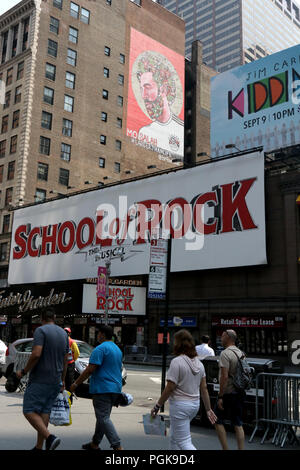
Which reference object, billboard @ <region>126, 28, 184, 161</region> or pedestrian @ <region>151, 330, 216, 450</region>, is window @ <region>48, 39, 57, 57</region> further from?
pedestrian @ <region>151, 330, 216, 450</region>

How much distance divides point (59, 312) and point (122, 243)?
869 cm

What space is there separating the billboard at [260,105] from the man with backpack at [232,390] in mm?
40324

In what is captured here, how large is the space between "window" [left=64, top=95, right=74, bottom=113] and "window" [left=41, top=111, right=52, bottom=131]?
2.91 metres

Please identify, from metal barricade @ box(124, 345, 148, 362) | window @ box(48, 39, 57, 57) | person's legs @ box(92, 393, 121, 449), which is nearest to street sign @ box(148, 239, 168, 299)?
person's legs @ box(92, 393, 121, 449)

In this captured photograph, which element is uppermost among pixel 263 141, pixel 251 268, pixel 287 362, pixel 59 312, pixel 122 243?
pixel 263 141

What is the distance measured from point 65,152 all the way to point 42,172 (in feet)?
14.9

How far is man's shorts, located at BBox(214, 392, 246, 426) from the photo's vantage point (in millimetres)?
7609

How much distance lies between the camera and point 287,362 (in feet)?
109

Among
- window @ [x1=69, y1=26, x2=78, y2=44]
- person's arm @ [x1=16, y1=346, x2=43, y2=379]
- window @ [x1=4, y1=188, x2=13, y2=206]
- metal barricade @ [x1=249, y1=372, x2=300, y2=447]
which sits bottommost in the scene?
metal barricade @ [x1=249, y1=372, x2=300, y2=447]

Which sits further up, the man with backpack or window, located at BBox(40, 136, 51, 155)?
window, located at BBox(40, 136, 51, 155)

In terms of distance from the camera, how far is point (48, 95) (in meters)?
60.7

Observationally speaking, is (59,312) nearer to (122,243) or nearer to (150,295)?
(122,243)

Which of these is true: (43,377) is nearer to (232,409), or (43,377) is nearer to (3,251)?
(232,409)
